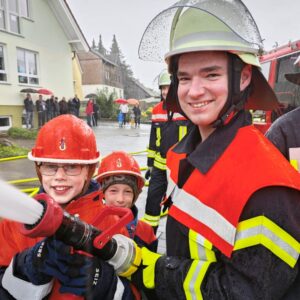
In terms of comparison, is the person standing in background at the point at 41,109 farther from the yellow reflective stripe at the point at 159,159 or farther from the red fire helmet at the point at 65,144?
the red fire helmet at the point at 65,144

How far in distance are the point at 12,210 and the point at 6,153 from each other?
914cm

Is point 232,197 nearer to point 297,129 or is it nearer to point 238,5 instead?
point 238,5

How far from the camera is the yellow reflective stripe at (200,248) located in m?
1.10

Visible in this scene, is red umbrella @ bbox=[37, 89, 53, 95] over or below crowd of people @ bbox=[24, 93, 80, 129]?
over

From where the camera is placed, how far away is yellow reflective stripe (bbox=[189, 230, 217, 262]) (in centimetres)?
110

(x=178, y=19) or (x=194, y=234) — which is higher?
(x=178, y=19)

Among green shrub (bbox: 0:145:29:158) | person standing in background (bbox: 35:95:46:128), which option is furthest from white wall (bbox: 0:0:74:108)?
green shrub (bbox: 0:145:29:158)

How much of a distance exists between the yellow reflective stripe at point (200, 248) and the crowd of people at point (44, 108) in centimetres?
1616

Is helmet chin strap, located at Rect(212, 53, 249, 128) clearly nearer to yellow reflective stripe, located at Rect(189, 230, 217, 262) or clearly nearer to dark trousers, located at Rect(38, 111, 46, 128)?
yellow reflective stripe, located at Rect(189, 230, 217, 262)

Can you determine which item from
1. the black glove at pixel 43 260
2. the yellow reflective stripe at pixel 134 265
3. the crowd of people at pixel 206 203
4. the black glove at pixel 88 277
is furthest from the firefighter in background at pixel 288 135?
the black glove at pixel 43 260

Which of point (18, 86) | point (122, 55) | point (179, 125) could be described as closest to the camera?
point (179, 125)

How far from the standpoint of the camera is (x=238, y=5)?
1307 millimetres

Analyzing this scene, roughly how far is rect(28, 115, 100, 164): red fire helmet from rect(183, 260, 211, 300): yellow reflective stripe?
87 centimetres

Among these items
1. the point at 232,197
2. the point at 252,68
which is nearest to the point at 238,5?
the point at 252,68
